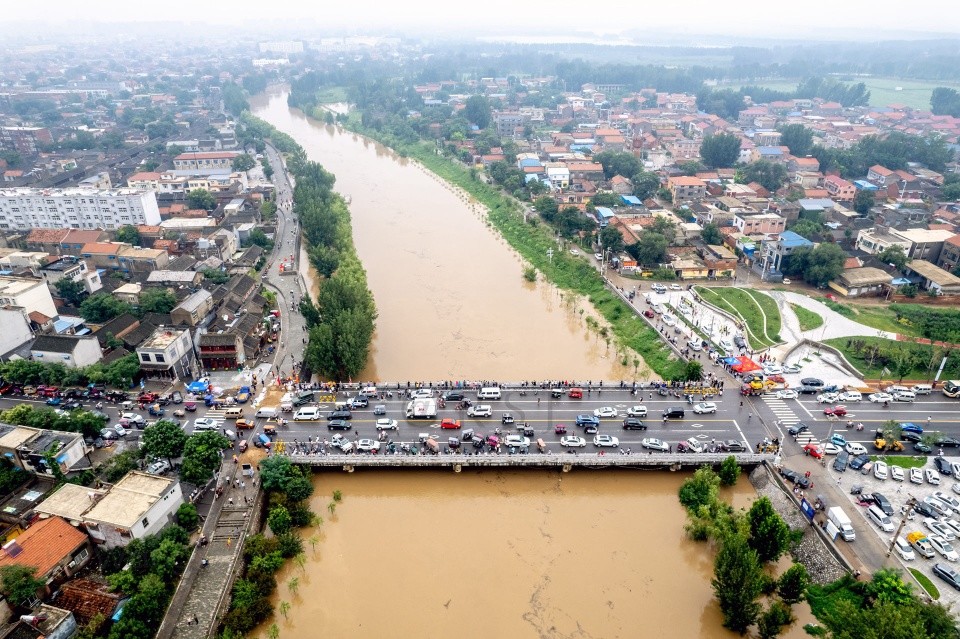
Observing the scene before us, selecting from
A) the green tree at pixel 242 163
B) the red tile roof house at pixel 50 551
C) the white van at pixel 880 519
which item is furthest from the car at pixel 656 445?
the green tree at pixel 242 163

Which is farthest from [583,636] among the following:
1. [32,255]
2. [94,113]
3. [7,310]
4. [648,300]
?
[94,113]

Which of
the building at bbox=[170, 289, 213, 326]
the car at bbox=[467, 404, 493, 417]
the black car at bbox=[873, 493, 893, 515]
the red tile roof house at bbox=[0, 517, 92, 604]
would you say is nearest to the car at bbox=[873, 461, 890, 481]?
the black car at bbox=[873, 493, 893, 515]

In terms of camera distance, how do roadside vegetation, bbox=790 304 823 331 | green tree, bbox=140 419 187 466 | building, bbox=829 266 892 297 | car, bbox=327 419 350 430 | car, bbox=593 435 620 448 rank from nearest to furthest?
1. green tree, bbox=140 419 187 466
2. car, bbox=593 435 620 448
3. car, bbox=327 419 350 430
4. roadside vegetation, bbox=790 304 823 331
5. building, bbox=829 266 892 297

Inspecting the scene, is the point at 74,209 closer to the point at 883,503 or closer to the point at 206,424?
the point at 206,424

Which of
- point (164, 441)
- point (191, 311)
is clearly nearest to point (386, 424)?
point (164, 441)

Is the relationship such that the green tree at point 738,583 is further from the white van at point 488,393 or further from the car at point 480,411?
the white van at point 488,393

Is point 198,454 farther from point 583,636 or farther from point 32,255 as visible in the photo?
point 32,255

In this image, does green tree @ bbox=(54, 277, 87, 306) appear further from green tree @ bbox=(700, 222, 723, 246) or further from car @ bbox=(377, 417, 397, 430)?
green tree @ bbox=(700, 222, 723, 246)
